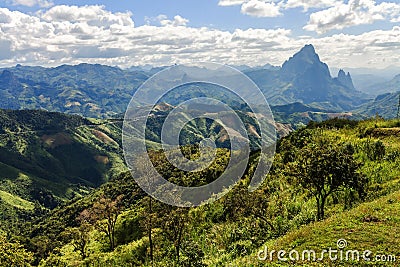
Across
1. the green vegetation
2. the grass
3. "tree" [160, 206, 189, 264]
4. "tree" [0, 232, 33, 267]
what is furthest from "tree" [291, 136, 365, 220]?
"tree" [0, 232, 33, 267]

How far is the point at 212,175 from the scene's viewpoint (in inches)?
1162

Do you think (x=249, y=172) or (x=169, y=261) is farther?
(x=249, y=172)

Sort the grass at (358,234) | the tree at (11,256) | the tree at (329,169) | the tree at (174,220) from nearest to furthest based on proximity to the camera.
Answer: the grass at (358,234) < the tree at (329,169) < the tree at (174,220) < the tree at (11,256)

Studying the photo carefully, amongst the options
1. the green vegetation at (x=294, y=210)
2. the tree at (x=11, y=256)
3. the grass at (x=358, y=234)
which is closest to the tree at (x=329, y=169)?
the green vegetation at (x=294, y=210)

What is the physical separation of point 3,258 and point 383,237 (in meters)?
38.7

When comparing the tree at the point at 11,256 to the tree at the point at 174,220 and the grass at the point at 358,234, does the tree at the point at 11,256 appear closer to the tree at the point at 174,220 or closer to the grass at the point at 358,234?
the tree at the point at 174,220

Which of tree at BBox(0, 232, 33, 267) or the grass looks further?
tree at BBox(0, 232, 33, 267)

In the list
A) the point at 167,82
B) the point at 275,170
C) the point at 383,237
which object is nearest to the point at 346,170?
the point at 383,237

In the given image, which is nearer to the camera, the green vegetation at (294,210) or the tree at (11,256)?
the green vegetation at (294,210)

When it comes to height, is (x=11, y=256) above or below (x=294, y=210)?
below

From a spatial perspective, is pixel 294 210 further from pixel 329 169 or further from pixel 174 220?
pixel 174 220

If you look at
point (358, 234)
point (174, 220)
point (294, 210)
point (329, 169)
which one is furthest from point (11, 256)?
point (358, 234)

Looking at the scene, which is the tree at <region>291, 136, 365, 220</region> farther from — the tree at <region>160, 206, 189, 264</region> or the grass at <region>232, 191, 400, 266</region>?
the tree at <region>160, 206, 189, 264</region>

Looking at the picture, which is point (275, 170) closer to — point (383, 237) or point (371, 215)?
point (371, 215)
